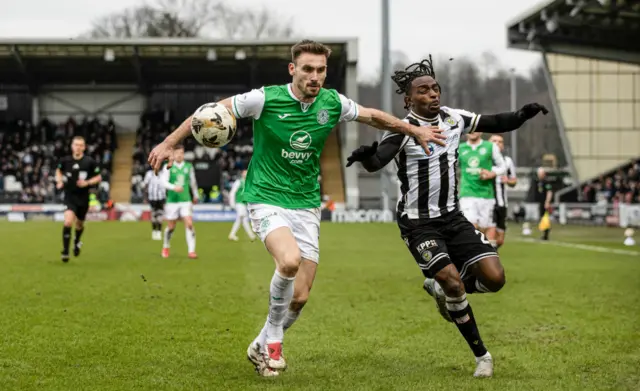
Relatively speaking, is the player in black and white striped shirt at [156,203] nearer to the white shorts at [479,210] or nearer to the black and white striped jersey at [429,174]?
the white shorts at [479,210]

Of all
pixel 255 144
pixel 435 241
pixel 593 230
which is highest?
pixel 255 144

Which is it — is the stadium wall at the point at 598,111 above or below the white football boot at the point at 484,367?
above

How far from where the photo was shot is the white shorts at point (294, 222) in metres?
7.12

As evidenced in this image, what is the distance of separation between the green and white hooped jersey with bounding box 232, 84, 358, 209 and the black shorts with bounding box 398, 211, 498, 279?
844 millimetres

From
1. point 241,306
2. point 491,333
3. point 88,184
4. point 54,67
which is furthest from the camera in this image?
point 54,67

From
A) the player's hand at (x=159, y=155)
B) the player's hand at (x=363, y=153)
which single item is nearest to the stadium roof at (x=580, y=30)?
the player's hand at (x=363, y=153)

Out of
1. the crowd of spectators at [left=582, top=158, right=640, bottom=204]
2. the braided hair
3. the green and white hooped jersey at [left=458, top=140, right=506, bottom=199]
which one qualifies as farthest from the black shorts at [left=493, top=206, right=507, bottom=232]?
the crowd of spectators at [left=582, top=158, right=640, bottom=204]

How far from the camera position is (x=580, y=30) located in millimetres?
42625

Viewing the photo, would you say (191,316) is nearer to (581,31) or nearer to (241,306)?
(241,306)

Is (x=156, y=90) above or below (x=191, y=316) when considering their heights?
above

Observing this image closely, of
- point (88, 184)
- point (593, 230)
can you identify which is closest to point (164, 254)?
point (88, 184)

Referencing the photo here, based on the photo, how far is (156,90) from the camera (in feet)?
186

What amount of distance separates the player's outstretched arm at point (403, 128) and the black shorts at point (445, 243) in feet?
2.12

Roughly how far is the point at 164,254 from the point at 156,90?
38.9m
